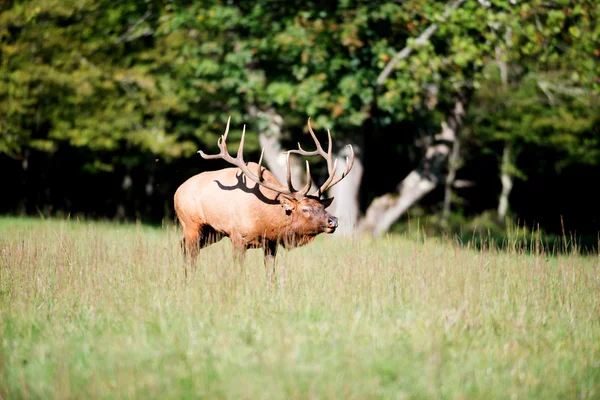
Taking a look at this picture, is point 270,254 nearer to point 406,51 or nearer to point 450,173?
point 406,51

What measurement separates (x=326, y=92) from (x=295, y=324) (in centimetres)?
934

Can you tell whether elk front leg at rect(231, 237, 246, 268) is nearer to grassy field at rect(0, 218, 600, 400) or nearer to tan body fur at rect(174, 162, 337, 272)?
tan body fur at rect(174, 162, 337, 272)

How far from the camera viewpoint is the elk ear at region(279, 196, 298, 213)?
8.09 m

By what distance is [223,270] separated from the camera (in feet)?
24.1

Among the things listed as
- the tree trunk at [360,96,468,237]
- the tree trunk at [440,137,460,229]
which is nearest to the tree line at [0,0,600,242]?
the tree trunk at [360,96,468,237]

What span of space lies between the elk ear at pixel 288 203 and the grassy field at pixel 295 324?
65cm

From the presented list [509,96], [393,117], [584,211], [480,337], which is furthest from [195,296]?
[584,211]

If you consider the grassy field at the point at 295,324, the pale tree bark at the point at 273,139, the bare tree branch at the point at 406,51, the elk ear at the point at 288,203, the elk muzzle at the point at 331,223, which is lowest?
the grassy field at the point at 295,324

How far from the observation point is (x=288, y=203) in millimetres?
8117

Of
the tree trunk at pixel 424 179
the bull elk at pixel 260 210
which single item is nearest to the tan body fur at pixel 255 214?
the bull elk at pixel 260 210

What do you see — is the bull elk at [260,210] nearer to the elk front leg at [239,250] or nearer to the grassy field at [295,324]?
the elk front leg at [239,250]

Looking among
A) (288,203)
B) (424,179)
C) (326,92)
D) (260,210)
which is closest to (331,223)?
(288,203)

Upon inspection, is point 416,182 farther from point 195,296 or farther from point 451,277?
point 195,296

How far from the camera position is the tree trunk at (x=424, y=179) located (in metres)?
17.0
